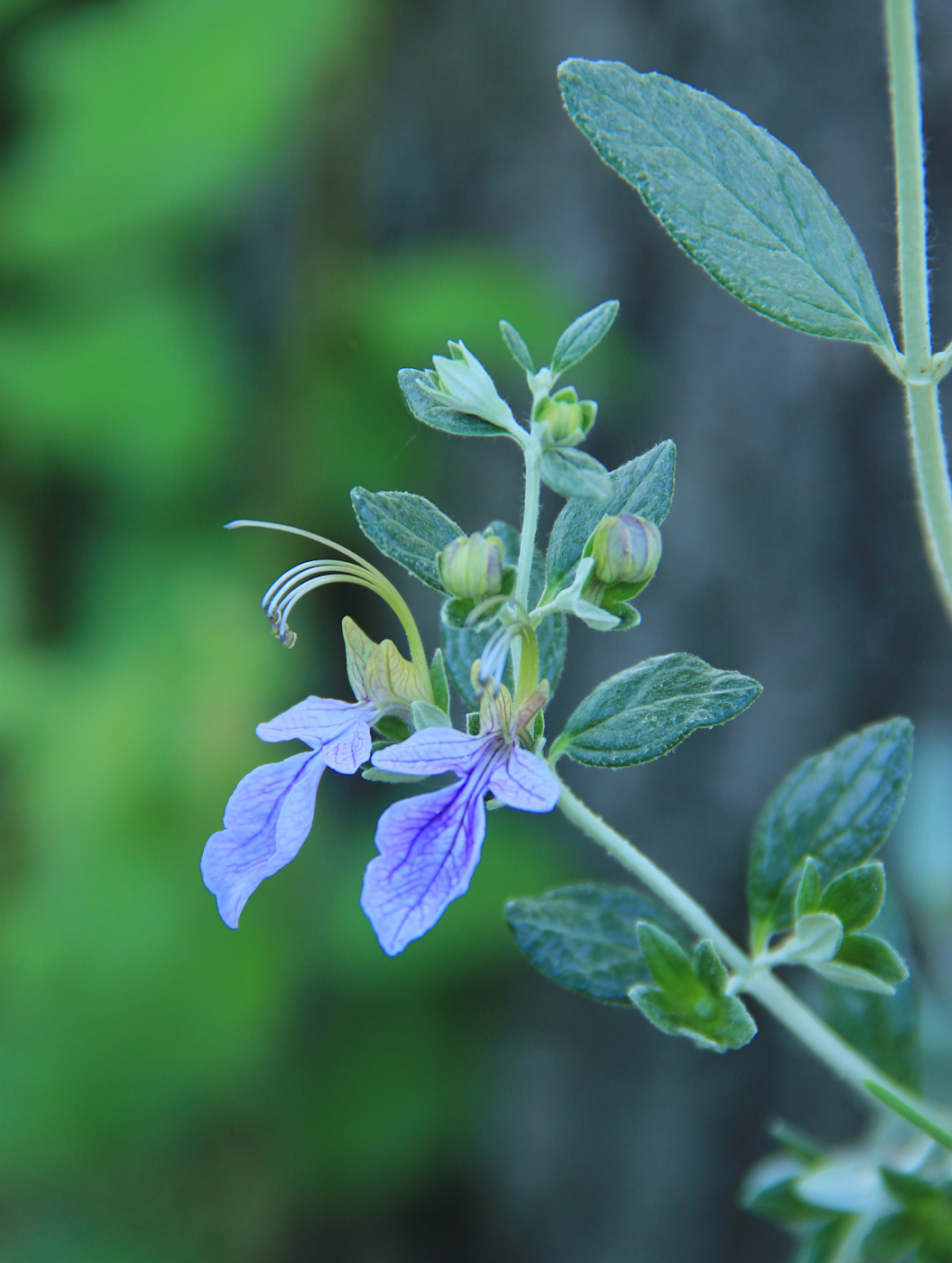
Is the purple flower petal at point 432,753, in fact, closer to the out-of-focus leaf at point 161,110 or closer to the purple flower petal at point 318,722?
the purple flower petal at point 318,722

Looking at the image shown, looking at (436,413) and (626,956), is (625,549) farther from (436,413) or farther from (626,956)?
(626,956)

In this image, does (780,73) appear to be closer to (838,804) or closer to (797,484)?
(797,484)

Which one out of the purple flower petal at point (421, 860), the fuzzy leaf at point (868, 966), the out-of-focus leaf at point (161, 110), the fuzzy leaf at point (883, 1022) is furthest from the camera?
the out-of-focus leaf at point (161, 110)

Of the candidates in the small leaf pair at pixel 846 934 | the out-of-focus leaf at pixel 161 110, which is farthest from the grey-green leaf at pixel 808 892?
the out-of-focus leaf at pixel 161 110

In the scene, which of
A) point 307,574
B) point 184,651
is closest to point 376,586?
point 307,574

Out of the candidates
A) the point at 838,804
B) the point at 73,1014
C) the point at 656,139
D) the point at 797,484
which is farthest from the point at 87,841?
Result: the point at 656,139

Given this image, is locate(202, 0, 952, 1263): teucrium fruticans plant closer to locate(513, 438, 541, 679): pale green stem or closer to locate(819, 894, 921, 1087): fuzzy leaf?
locate(513, 438, 541, 679): pale green stem
